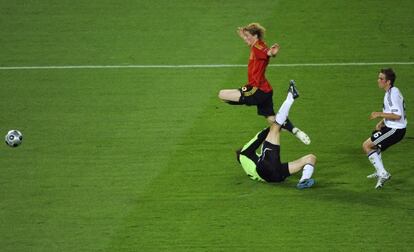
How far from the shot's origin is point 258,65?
41.1 ft

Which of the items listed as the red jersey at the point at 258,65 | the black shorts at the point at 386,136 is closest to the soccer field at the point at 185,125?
the black shorts at the point at 386,136

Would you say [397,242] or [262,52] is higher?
[262,52]

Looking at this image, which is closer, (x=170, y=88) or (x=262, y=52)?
(x=262, y=52)

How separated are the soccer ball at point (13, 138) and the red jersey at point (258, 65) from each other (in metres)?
3.53

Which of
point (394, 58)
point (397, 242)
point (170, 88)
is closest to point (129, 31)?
point (170, 88)

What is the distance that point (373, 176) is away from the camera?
12.2m

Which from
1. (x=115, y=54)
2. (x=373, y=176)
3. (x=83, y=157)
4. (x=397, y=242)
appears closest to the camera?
(x=397, y=242)

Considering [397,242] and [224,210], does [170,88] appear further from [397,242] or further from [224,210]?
[397,242]

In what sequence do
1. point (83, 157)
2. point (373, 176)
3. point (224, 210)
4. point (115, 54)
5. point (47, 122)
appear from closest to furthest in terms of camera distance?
point (224, 210) < point (373, 176) < point (83, 157) < point (47, 122) < point (115, 54)

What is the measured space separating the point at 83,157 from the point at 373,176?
13.8 feet

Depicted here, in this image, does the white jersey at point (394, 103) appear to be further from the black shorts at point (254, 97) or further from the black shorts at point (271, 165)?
the black shorts at point (254, 97)

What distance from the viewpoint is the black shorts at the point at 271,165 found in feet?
38.9

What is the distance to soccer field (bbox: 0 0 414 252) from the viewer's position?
1097 cm

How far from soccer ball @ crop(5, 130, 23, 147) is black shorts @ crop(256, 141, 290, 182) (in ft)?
12.1
